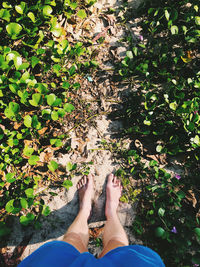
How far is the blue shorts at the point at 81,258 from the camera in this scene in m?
0.95

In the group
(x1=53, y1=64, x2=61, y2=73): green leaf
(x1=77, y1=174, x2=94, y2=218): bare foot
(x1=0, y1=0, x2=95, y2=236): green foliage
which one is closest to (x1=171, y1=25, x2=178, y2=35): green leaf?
(x1=0, y1=0, x2=95, y2=236): green foliage

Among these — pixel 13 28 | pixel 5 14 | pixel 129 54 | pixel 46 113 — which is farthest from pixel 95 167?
pixel 5 14

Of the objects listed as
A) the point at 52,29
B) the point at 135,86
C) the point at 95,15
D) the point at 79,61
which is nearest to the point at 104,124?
the point at 135,86

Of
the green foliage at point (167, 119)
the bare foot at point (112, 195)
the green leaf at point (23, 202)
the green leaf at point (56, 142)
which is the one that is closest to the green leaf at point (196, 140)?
the green foliage at point (167, 119)

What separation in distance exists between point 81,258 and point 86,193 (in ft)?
2.20

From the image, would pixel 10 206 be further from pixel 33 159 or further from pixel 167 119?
pixel 167 119

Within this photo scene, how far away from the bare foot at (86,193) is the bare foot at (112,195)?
16cm

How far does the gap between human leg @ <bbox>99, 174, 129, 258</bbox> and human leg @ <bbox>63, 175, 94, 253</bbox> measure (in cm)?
16

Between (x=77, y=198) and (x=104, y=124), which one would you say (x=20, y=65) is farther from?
(x=77, y=198)

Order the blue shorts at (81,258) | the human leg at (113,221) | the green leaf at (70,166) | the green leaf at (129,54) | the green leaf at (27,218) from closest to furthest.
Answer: the blue shorts at (81,258), the human leg at (113,221), the green leaf at (27,218), the green leaf at (70,166), the green leaf at (129,54)

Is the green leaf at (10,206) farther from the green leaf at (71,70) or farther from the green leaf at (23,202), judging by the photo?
the green leaf at (71,70)

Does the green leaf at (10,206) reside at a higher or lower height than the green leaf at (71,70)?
lower

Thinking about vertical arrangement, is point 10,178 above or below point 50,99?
below

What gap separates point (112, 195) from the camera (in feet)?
5.66
